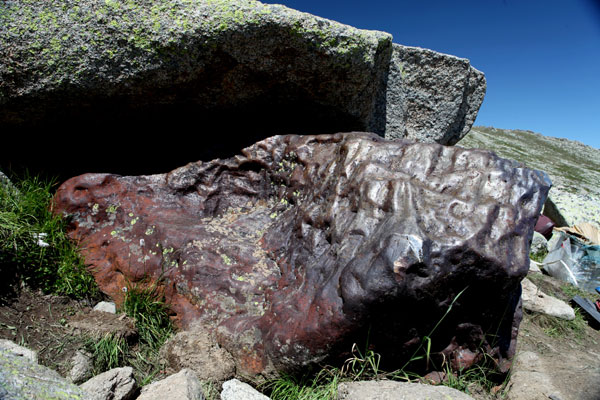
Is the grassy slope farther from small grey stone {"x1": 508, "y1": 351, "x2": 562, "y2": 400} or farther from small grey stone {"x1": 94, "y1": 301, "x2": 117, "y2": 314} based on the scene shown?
small grey stone {"x1": 94, "y1": 301, "x2": 117, "y2": 314}

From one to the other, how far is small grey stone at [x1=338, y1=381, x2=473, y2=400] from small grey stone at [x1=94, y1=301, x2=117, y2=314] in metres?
2.06

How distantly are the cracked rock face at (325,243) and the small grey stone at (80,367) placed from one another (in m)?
0.74

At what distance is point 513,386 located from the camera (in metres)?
2.99

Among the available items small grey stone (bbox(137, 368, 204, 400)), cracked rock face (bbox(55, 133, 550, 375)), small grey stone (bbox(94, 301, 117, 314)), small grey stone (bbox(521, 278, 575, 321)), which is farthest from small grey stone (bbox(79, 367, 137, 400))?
small grey stone (bbox(521, 278, 575, 321))

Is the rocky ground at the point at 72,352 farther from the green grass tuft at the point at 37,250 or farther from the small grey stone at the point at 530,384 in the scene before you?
the green grass tuft at the point at 37,250

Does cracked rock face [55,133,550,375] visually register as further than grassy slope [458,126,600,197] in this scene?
No

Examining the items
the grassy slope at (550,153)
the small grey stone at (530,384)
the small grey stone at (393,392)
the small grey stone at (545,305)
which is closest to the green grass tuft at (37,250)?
the small grey stone at (393,392)

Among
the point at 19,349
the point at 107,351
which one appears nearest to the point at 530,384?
the point at 107,351

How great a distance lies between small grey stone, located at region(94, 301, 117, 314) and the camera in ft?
10.7

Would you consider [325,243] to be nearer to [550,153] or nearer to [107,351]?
[107,351]

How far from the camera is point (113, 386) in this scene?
7.57 ft

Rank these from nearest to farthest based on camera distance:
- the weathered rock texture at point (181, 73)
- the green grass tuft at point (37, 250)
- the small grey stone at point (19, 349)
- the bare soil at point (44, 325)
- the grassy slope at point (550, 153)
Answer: the small grey stone at point (19, 349) < the bare soil at point (44, 325) < the green grass tuft at point (37, 250) < the weathered rock texture at point (181, 73) < the grassy slope at point (550, 153)

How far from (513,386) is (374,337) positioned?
1396 millimetres

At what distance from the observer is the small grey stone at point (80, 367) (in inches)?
98.0
